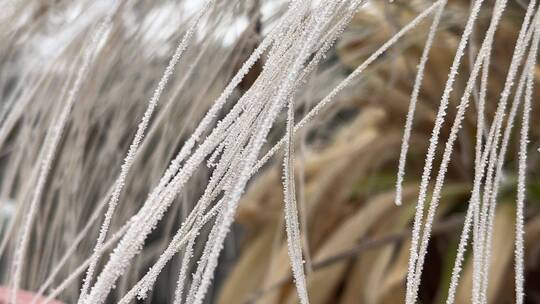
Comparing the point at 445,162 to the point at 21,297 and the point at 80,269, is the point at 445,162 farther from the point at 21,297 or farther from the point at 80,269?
the point at 21,297

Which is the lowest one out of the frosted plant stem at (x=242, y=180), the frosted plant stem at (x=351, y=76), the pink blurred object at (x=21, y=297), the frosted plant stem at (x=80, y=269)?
the pink blurred object at (x=21, y=297)

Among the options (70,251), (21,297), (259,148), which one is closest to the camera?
(259,148)

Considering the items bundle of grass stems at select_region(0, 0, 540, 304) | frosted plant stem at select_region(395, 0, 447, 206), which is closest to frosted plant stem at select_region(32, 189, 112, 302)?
bundle of grass stems at select_region(0, 0, 540, 304)

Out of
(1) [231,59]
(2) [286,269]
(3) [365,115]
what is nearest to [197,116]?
(1) [231,59]

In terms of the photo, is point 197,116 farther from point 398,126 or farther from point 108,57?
point 398,126

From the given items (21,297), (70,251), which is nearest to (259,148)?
(70,251)

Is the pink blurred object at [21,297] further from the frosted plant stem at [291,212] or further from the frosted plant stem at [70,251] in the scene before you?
the frosted plant stem at [291,212]

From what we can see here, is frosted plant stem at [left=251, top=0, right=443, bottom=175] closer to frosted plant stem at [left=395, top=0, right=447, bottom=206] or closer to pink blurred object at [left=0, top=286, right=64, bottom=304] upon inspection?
frosted plant stem at [left=395, top=0, right=447, bottom=206]

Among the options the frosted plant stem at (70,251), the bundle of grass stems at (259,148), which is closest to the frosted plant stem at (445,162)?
the bundle of grass stems at (259,148)
